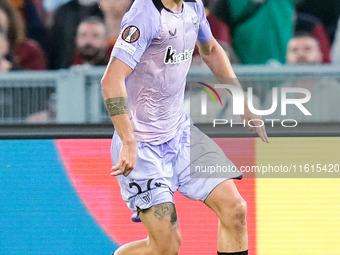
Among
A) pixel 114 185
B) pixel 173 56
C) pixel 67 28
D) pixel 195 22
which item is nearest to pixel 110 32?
pixel 67 28

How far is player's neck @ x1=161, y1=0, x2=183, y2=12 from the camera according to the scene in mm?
2713

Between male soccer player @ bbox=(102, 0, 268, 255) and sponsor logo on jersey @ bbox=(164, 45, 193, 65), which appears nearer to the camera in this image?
male soccer player @ bbox=(102, 0, 268, 255)

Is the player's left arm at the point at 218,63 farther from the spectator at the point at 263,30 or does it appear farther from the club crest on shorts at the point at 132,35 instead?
the spectator at the point at 263,30

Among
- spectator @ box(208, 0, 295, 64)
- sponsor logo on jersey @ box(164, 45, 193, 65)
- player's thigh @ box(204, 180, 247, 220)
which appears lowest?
player's thigh @ box(204, 180, 247, 220)

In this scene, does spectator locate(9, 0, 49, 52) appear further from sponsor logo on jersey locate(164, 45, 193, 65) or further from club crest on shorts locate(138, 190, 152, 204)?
club crest on shorts locate(138, 190, 152, 204)

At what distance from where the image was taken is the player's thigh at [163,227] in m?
2.75

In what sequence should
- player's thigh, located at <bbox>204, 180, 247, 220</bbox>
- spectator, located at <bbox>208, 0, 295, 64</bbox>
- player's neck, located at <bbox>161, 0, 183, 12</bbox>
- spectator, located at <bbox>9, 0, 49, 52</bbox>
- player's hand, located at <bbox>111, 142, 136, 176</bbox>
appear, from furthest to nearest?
1. spectator, located at <bbox>9, 0, 49, 52</bbox>
2. spectator, located at <bbox>208, 0, 295, 64</bbox>
3. player's thigh, located at <bbox>204, 180, 247, 220</bbox>
4. player's neck, located at <bbox>161, 0, 183, 12</bbox>
5. player's hand, located at <bbox>111, 142, 136, 176</bbox>

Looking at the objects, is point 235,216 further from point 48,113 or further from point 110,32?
point 110,32

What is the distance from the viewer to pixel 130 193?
285 cm

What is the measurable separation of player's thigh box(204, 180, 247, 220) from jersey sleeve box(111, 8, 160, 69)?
765 mm

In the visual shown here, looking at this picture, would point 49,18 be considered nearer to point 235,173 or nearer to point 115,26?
point 115,26

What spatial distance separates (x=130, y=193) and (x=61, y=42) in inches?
80.4

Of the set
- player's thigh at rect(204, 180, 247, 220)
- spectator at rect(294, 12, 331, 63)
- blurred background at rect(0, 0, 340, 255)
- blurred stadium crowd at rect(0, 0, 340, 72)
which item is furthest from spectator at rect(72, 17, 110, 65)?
player's thigh at rect(204, 180, 247, 220)

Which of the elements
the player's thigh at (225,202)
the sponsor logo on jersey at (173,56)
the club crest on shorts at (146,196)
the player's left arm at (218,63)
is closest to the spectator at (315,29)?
the player's left arm at (218,63)
